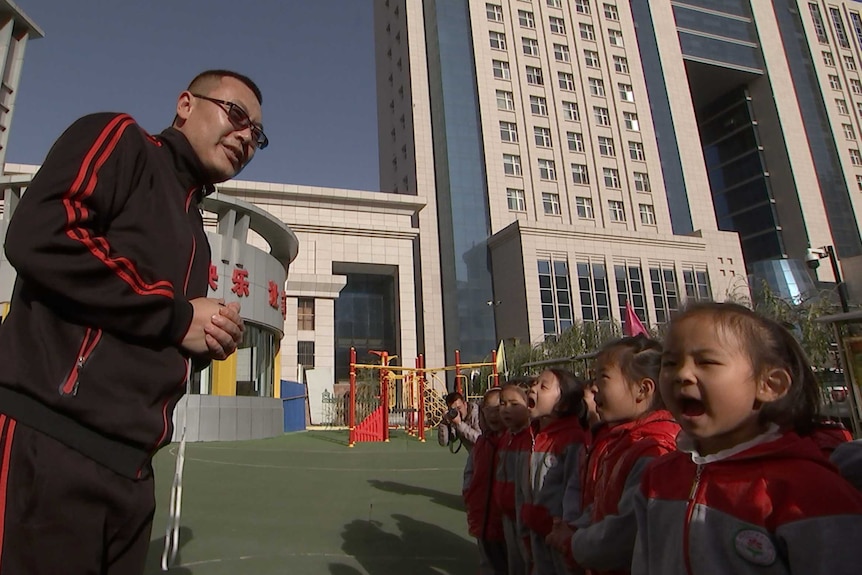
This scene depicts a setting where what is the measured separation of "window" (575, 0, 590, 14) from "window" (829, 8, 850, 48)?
1174 inches

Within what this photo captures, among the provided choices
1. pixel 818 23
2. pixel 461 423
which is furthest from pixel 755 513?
pixel 818 23

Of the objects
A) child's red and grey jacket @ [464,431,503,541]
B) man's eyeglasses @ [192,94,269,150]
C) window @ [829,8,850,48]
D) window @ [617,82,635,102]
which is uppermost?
window @ [829,8,850,48]

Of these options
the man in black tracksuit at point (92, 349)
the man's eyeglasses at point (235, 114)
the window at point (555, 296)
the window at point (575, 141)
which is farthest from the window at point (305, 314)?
the man in black tracksuit at point (92, 349)

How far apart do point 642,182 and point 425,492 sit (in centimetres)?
4334

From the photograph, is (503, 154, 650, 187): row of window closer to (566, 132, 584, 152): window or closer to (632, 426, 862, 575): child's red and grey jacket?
(566, 132, 584, 152): window

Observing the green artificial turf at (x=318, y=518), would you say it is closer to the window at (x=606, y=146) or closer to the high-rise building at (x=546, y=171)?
the high-rise building at (x=546, y=171)

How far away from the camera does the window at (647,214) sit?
44494 millimetres

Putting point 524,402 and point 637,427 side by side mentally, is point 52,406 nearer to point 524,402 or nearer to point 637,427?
point 637,427

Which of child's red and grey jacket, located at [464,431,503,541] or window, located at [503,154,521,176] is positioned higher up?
window, located at [503,154,521,176]

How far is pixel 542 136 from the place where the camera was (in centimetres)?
4441

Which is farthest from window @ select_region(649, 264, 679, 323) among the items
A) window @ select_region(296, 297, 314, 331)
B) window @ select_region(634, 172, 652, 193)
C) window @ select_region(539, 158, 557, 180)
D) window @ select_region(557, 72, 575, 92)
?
window @ select_region(296, 297, 314, 331)

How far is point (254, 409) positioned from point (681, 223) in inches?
1555

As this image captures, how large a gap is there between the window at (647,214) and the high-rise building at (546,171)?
0.16 m

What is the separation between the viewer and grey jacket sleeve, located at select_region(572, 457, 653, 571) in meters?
2.01
